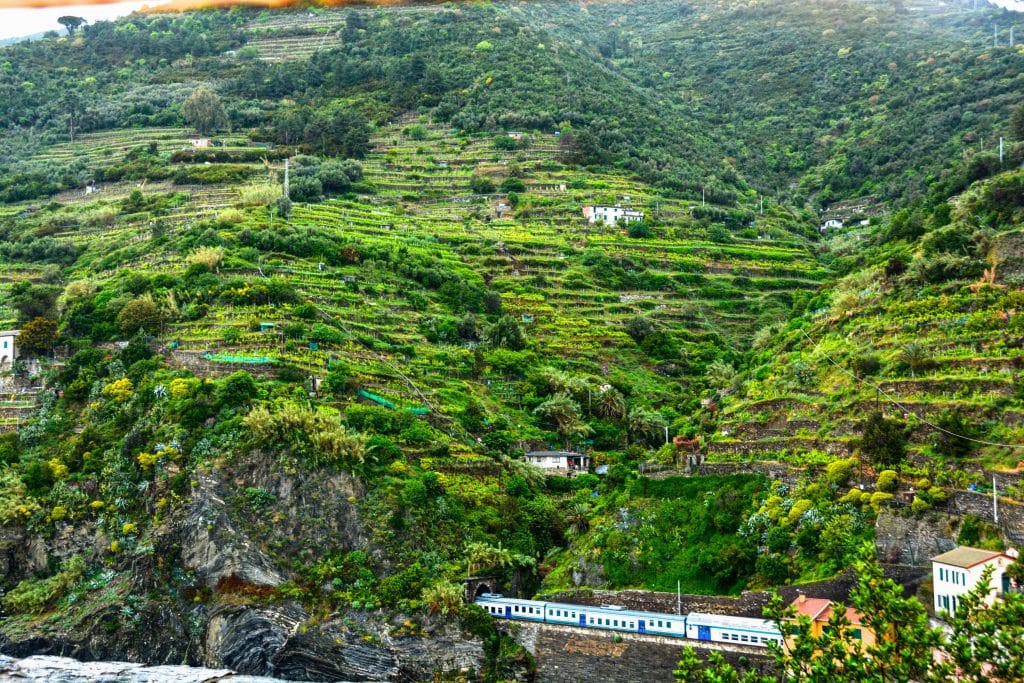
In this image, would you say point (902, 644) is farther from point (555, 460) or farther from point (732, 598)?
point (555, 460)

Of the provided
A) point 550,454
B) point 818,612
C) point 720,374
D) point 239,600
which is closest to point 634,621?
point 818,612

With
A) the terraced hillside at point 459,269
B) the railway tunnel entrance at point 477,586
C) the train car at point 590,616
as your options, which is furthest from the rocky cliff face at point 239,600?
the terraced hillside at point 459,269

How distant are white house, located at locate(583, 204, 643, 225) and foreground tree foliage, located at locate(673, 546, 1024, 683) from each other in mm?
51826

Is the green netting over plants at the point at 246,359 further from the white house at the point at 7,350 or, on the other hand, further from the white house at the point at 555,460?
the white house at the point at 555,460

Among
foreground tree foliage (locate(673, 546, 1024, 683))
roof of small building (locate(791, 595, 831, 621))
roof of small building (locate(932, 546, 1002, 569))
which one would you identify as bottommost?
roof of small building (locate(791, 595, 831, 621))

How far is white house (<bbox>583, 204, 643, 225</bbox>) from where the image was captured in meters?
70.7

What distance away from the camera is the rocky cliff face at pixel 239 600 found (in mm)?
34094

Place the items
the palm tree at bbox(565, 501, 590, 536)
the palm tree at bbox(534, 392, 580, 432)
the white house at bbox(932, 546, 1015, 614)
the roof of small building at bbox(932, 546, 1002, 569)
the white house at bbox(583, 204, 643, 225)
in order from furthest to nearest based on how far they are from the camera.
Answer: the white house at bbox(583, 204, 643, 225)
the palm tree at bbox(534, 392, 580, 432)
the palm tree at bbox(565, 501, 590, 536)
the roof of small building at bbox(932, 546, 1002, 569)
the white house at bbox(932, 546, 1015, 614)

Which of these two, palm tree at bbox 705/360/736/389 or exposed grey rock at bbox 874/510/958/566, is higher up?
exposed grey rock at bbox 874/510/958/566

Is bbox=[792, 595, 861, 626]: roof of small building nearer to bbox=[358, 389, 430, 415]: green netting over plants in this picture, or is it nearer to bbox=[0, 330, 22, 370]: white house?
bbox=[358, 389, 430, 415]: green netting over plants

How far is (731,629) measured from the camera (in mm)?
31219

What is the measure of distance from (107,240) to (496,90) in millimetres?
39445

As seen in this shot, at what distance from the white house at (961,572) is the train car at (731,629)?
485 cm

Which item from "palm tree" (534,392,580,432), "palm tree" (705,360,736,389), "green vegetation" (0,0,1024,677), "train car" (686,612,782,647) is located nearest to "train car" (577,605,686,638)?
"train car" (686,612,782,647)
